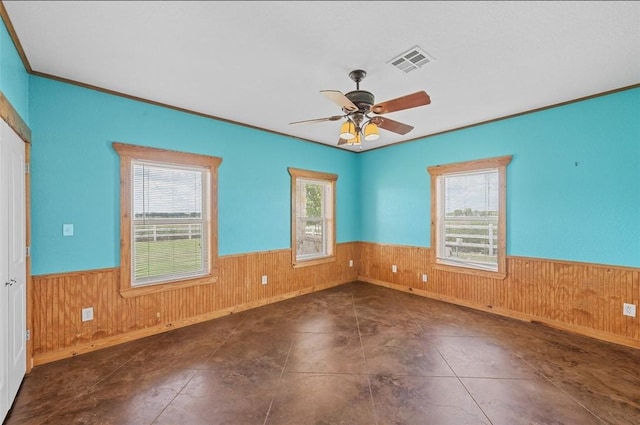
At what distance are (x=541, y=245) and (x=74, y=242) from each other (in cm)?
550

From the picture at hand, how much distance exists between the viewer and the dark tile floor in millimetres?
1980

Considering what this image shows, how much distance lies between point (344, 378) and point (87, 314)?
2713 millimetres

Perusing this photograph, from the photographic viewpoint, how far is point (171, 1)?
1779 millimetres

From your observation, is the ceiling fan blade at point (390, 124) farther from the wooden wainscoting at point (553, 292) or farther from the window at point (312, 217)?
the wooden wainscoting at point (553, 292)

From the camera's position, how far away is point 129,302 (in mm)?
3143

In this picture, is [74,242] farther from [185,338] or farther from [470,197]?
[470,197]

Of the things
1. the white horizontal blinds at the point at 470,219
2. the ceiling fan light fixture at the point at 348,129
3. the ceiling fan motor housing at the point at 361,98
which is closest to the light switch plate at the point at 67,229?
the ceiling fan light fixture at the point at 348,129

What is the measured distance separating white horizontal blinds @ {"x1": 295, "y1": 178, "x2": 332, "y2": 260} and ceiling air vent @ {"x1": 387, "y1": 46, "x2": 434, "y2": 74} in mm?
2804

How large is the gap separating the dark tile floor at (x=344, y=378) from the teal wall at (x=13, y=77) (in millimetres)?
2338

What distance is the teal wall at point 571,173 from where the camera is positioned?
3006 mm

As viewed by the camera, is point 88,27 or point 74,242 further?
point 74,242

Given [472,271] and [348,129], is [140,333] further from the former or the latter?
[472,271]

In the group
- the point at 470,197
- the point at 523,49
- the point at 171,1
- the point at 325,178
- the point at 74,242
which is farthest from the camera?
the point at 325,178

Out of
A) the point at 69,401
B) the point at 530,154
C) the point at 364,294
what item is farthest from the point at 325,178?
the point at 69,401
